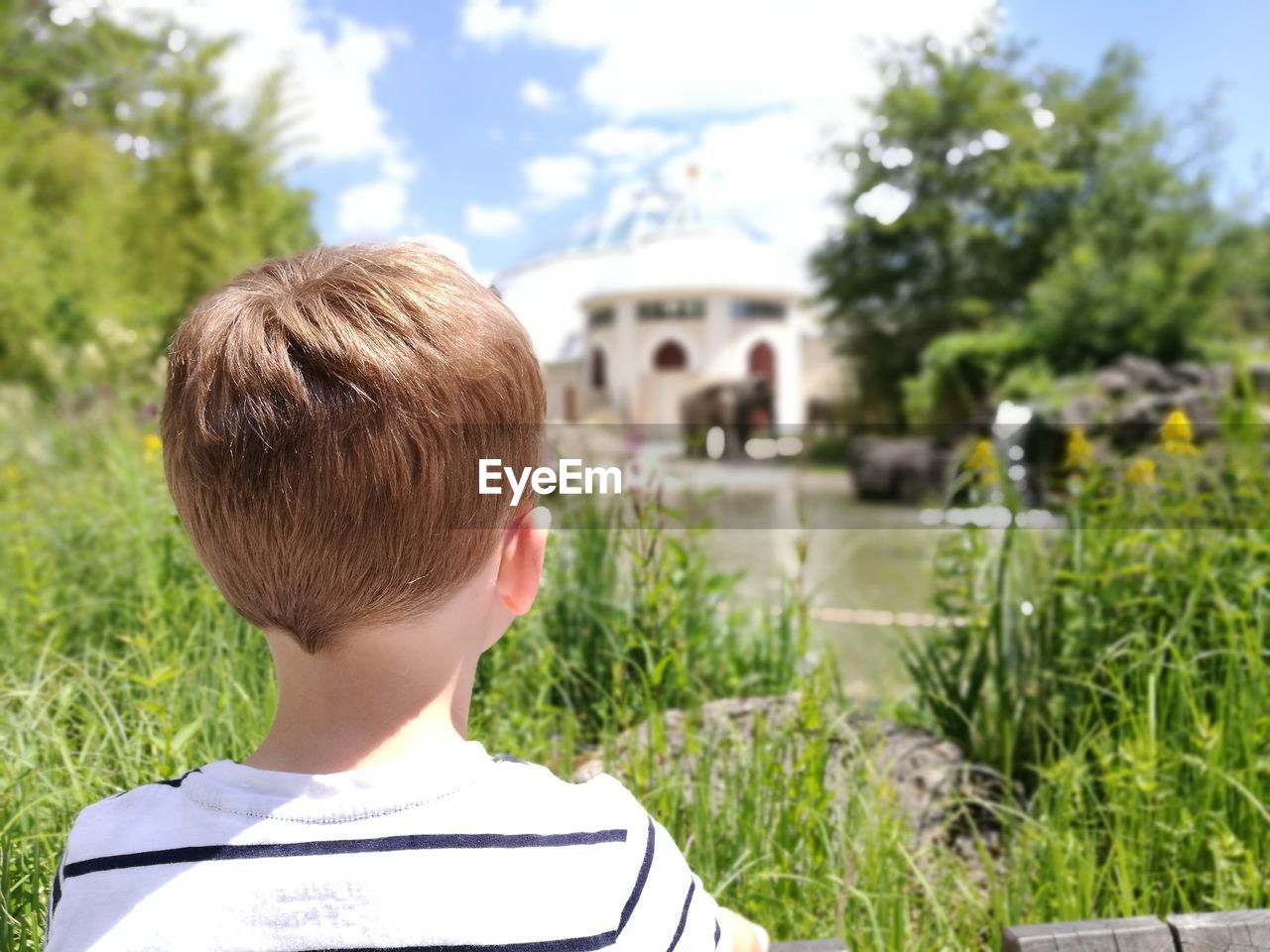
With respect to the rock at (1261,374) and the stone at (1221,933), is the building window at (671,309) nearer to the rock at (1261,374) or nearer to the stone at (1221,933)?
the rock at (1261,374)

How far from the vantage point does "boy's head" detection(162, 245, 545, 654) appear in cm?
61

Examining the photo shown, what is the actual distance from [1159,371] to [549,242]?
36882 mm

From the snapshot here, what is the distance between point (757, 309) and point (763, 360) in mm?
1660

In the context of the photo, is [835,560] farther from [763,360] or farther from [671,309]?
[763,360]

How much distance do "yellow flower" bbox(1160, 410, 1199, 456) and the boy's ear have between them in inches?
67.2

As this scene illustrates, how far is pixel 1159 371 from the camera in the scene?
1003cm

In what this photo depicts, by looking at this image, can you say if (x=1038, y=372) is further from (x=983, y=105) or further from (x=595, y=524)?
(x=595, y=524)

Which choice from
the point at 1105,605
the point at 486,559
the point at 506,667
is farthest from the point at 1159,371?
the point at 486,559

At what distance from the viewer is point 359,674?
2.16ft

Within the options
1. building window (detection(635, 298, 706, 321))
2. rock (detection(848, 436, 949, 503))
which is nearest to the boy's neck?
rock (detection(848, 436, 949, 503))

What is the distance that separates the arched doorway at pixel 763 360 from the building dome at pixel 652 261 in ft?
→ 5.82

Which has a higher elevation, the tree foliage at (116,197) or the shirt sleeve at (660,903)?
the tree foliage at (116,197)

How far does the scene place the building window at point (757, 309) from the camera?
34125mm

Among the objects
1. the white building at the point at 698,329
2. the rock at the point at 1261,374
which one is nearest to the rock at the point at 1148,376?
the rock at the point at 1261,374
